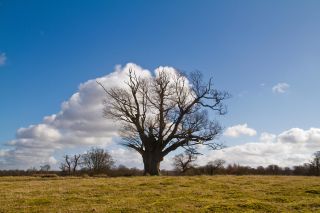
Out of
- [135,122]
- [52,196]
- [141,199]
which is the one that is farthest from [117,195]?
[135,122]

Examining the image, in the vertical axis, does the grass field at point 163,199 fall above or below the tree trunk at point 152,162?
below

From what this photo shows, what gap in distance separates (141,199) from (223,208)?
4.39 metres

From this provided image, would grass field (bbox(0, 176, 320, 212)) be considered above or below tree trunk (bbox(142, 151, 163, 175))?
below

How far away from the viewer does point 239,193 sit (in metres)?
20.0

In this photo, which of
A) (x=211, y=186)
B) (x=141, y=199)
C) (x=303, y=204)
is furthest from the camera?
(x=211, y=186)

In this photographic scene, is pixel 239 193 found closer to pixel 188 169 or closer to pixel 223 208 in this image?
pixel 223 208

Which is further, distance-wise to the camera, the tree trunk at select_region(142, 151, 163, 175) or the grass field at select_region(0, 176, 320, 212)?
the tree trunk at select_region(142, 151, 163, 175)

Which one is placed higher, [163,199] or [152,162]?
[152,162]

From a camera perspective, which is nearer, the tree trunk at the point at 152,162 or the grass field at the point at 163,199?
the grass field at the point at 163,199

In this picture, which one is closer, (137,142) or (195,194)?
(195,194)

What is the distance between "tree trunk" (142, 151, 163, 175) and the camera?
43.6 meters

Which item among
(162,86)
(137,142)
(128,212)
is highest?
(162,86)

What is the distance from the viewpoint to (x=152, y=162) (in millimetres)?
43812

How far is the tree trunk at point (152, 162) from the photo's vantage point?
4359cm
